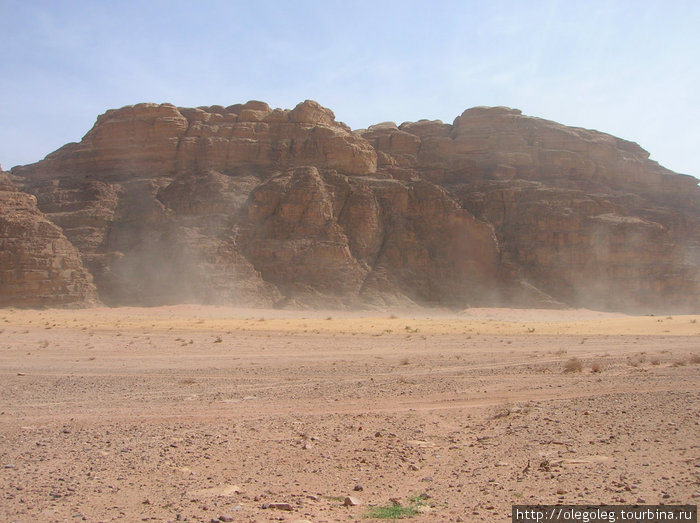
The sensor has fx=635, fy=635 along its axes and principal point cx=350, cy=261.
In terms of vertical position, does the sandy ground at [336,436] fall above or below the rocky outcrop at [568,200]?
below

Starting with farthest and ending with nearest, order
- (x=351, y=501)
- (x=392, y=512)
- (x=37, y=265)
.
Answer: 1. (x=37, y=265)
2. (x=351, y=501)
3. (x=392, y=512)

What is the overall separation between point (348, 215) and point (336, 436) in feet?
168

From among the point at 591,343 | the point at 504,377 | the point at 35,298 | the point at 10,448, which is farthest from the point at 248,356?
the point at 35,298

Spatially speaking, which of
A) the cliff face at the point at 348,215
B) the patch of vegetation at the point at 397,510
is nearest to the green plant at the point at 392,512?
the patch of vegetation at the point at 397,510

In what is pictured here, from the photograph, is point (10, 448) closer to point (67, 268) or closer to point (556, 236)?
point (67, 268)

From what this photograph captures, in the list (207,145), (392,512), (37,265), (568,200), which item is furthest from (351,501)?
(568,200)

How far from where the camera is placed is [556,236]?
61625mm

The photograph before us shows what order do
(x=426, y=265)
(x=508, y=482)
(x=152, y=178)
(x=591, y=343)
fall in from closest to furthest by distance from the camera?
(x=508, y=482) → (x=591, y=343) → (x=426, y=265) → (x=152, y=178)

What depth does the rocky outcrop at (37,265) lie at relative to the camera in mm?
49312

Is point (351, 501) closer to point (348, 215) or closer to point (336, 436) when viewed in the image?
point (336, 436)

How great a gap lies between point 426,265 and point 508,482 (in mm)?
51275

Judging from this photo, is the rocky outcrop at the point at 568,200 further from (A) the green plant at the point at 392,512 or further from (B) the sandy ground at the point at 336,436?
(A) the green plant at the point at 392,512

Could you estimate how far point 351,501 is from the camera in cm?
657

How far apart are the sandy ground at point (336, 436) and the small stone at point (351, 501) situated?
0.09m
